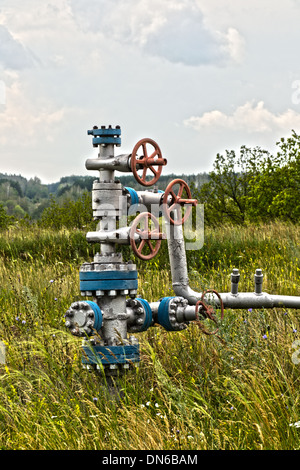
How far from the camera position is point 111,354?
3.86 metres

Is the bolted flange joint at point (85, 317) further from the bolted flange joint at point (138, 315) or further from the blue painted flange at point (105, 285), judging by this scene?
the bolted flange joint at point (138, 315)

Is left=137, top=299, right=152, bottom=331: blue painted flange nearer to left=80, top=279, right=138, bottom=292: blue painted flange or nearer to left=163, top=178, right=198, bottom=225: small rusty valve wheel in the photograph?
left=80, top=279, right=138, bottom=292: blue painted flange

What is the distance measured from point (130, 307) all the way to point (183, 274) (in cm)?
62

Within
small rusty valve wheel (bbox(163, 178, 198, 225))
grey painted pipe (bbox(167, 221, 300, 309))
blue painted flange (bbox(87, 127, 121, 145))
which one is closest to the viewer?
blue painted flange (bbox(87, 127, 121, 145))

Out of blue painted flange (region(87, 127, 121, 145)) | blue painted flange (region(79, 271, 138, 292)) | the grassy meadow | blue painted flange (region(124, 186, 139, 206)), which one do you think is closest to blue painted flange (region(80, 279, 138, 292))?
blue painted flange (region(79, 271, 138, 292))

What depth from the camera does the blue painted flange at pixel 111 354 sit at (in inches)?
151

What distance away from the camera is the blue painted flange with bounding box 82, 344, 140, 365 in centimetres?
384

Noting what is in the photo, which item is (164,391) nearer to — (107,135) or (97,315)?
(97,315)

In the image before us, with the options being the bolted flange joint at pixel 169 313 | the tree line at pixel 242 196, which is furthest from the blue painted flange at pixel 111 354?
the tree line at pixel 242 196

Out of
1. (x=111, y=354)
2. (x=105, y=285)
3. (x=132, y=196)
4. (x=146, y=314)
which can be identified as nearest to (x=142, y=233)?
(x=132, y=196)

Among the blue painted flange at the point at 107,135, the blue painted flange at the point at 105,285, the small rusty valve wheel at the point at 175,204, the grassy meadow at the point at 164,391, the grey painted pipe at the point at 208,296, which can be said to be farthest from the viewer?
the grey painted pipe at the point at 208,296
